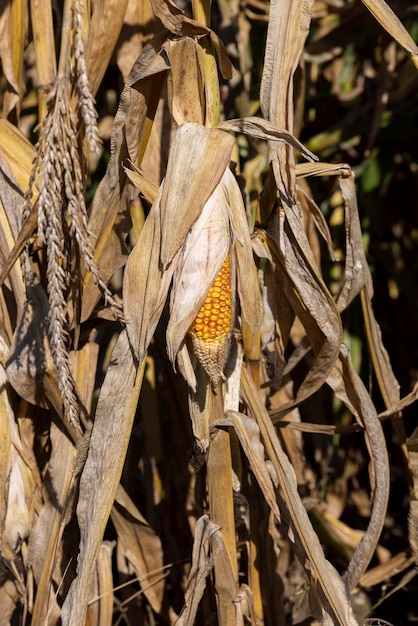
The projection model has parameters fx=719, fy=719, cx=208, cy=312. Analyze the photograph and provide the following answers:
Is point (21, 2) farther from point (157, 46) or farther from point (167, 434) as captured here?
point (167, 434)

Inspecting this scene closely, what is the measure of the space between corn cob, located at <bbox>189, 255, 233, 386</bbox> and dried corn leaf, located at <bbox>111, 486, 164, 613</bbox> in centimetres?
34

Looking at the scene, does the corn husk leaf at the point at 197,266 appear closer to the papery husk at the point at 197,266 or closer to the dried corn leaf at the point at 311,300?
the papery husk at the point at 197,266

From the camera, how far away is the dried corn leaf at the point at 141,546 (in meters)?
0.96

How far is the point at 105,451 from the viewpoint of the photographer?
75 centimetres

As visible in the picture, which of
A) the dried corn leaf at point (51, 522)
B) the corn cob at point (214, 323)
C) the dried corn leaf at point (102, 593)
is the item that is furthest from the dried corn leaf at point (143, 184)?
the dried corn leaf at point (102, 593)

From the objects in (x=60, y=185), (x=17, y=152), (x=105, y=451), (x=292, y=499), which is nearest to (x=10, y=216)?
(x=17, y=152)

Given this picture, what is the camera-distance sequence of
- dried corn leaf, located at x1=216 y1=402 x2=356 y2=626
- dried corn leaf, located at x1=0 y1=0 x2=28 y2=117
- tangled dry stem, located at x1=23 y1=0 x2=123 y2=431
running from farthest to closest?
dried corn leaf, located at x1=0 y1=0 x2=28 y2=117 → dried corn leaf, located at x1=216 y1=402 x2=356 y2=626 → tangled dry stem, located at x1=23 y1=0 x2=123 y2=431

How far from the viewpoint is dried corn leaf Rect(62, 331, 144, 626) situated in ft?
2.43

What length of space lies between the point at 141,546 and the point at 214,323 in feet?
1.54

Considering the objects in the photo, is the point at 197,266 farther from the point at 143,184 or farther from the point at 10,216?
the point at 10,216

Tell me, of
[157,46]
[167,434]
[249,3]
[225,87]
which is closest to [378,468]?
[167,434]

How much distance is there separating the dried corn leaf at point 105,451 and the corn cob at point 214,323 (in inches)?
3.4

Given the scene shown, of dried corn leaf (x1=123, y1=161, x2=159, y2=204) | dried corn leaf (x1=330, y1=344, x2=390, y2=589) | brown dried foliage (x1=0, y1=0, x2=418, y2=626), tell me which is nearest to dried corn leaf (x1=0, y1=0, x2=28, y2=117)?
brown dried foliage (x1=0, y1=0, x2=418, y2=626)

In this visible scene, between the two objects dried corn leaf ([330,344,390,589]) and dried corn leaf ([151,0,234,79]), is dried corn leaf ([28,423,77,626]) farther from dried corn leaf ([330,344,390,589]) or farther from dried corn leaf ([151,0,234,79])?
dried corn leaf ([151,0,234,79])
